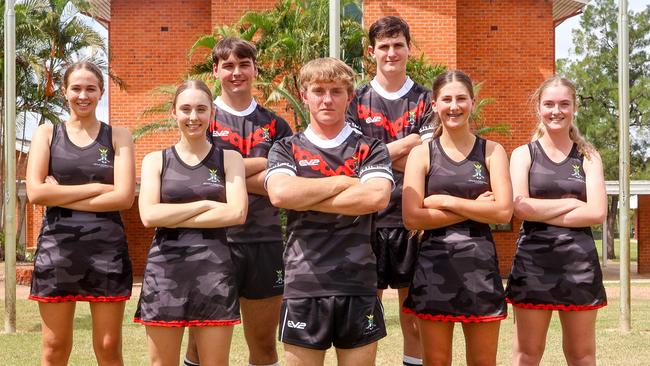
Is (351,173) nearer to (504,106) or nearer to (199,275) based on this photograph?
(199,275)

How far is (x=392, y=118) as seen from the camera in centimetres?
614

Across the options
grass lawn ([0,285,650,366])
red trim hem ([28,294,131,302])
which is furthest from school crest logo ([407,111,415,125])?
grass lawn ([0,285,650,366])

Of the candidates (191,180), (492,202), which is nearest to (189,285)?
(191,180)

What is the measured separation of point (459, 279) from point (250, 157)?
1.68m

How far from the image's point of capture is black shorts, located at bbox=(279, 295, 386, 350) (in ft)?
16.3

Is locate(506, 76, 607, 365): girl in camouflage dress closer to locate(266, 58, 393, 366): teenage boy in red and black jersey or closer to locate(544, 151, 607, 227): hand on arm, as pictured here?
locate(544, 151, 607, 227): hand on arm

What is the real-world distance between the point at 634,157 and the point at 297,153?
47.0m

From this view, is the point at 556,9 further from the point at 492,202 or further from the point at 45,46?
the point at 492,202

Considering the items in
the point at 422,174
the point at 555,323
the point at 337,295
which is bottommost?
the point at 555,323

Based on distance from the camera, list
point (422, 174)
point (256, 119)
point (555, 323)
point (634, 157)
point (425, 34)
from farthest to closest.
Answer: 1. point (634, 157)
2. point (425, 34)
3. point (555, 323)
4. point (256, 119)
5. point (422, 174)

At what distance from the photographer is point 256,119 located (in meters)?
6.23

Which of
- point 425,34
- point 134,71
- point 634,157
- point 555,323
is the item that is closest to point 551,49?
point 425,34

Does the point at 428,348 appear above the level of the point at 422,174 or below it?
below

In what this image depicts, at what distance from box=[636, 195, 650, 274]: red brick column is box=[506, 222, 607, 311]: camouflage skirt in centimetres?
2740
